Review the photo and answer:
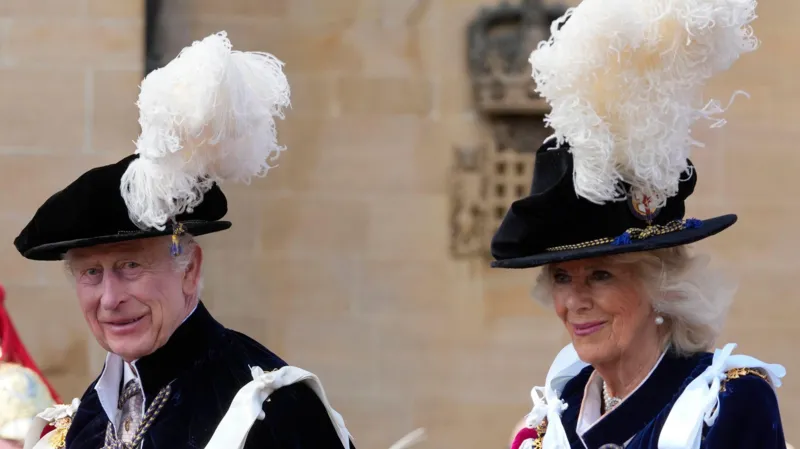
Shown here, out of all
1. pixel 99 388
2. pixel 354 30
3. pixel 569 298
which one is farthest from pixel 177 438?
pixel 354 30

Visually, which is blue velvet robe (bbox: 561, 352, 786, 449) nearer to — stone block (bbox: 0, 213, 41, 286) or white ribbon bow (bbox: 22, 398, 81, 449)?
white ribbon bow (bbox: 22, 398, 81, 449)

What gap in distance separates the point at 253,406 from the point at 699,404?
1.22 m

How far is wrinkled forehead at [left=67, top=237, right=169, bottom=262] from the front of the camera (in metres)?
3.61

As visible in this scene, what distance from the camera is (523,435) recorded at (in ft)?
11.9

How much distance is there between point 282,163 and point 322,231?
1.33 ft

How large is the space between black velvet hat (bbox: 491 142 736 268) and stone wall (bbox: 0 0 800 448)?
3.02 meters

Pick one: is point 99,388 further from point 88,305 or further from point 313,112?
point 313,112

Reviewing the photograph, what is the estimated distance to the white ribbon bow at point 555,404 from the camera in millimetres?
3385

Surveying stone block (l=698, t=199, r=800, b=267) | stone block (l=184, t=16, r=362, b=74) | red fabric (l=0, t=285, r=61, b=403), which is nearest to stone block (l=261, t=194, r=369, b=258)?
stone block (l=184, t=16, r=362, b=74)

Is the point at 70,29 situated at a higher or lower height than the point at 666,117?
higher

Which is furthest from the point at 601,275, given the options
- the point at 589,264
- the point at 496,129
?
the point at 496,129

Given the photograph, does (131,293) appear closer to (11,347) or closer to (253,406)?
(253,406)

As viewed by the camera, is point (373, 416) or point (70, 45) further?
point (373, 416)

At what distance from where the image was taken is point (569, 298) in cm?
327
